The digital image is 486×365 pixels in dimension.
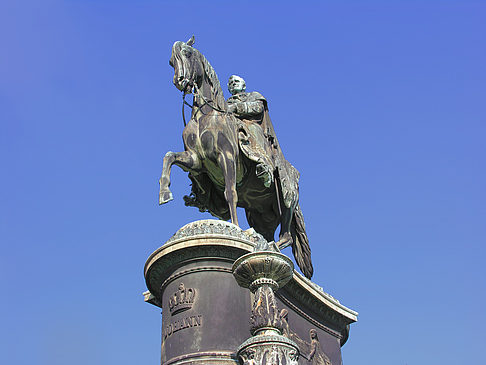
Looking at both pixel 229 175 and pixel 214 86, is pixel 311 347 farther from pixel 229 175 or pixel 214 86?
pixel 214 86

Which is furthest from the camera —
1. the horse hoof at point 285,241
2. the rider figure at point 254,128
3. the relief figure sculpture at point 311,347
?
the horse hoof at point 285,241

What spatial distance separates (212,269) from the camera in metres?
8.05

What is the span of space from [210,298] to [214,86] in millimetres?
4318

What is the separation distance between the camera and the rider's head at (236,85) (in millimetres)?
11703

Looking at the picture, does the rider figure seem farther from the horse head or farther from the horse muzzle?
the horse muzzle

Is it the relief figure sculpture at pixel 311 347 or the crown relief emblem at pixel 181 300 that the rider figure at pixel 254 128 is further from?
the crown relief emblem at pixel 181 300

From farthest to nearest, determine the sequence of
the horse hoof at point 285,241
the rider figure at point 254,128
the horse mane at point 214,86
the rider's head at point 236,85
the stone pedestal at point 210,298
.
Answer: the rider's head at point 236,85 → the horse hoof at point 285,241 → the horse mane at point 214,86 → the rider figure at point 254,128 → the stone pedestal at point 210,298

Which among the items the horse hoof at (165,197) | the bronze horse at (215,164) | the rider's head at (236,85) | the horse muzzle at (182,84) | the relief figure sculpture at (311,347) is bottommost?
the relief figure sculpture at (311,347)

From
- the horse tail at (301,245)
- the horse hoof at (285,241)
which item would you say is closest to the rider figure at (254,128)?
the horse hoof at (285,241)

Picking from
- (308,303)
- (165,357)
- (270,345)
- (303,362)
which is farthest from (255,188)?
(270,345)

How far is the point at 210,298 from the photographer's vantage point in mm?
7797

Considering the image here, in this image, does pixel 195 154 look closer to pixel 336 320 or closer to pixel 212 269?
pixel 212 269

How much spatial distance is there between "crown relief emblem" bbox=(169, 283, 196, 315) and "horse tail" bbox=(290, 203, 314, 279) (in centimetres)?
413

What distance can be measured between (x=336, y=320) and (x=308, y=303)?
1077 mm
